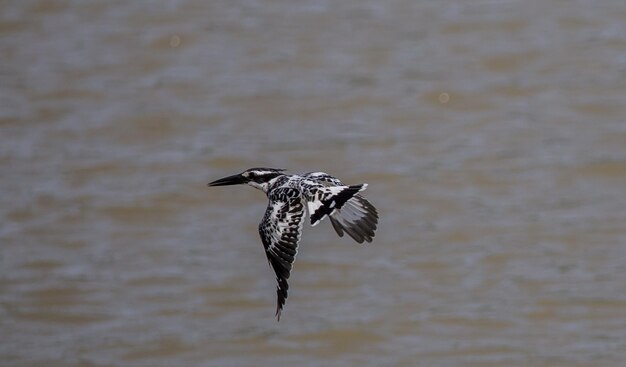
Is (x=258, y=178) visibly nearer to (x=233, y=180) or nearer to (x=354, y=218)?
(x=233, y=180)

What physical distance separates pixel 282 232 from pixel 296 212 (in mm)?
152

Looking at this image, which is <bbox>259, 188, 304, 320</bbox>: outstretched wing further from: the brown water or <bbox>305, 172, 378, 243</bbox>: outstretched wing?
the brown water

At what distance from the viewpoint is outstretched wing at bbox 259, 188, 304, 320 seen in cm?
580

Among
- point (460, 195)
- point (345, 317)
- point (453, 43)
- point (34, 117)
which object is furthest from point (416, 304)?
point (34, 117)

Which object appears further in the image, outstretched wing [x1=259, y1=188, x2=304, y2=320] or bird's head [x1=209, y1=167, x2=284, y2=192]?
bird's head [x1=209, y1=167, x2=284, y2=192]

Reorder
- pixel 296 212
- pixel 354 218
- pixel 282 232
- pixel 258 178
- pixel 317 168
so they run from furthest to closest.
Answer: pixel 317 168 < pixel 258 178 < pixel 354 218 < pixel 296 212 < pixel 282 232

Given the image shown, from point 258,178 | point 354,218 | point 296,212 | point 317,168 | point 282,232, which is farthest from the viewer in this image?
point 317,168

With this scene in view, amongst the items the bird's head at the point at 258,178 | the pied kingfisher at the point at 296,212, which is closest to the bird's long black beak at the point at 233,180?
the bird's head at the point at 258,178

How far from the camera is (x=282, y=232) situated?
19.6ft

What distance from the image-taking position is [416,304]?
9.98m

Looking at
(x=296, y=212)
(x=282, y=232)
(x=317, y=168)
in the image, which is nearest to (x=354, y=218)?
(x=296, y=212)

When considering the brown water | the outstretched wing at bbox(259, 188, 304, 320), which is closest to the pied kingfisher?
the outstretched wing at bbox(259, 188, 304, 320)

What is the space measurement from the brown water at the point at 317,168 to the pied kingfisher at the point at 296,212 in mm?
2915

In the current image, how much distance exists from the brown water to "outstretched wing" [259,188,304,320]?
3.37m
